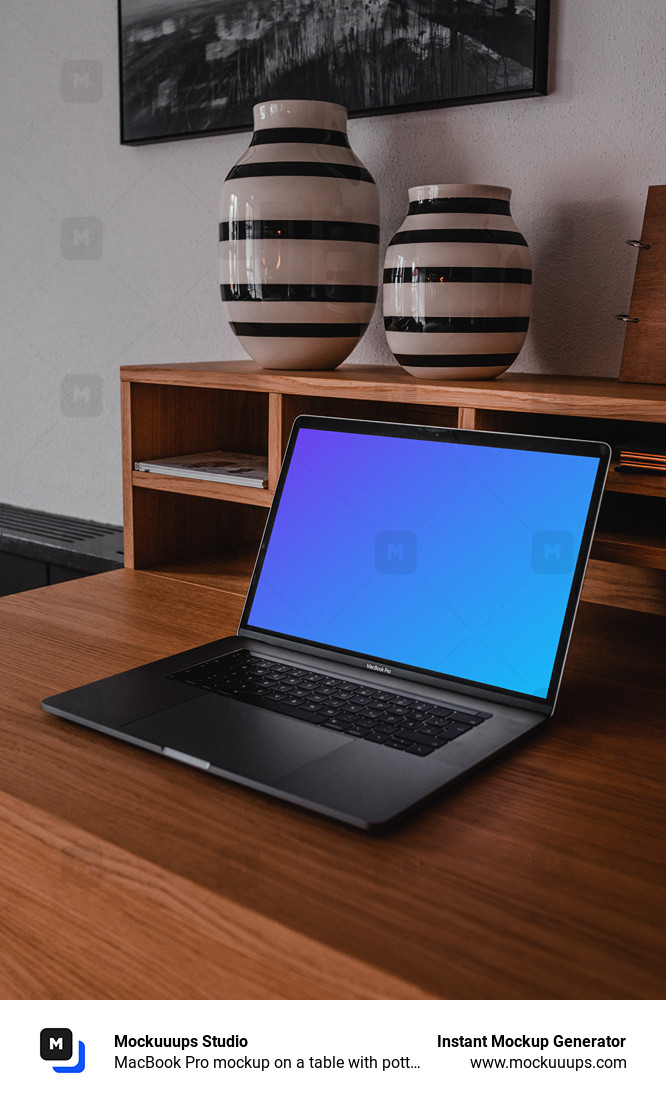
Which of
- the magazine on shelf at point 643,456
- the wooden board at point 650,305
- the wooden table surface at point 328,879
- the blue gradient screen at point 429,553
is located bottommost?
the wooden table surface at point 328,879

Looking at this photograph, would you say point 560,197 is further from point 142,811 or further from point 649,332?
point 142,811

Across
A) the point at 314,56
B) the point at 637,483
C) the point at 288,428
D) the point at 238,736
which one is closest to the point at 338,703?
the point at 238,736

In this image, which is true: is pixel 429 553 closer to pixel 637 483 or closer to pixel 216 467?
pixel 637 483

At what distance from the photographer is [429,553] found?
0.88 m

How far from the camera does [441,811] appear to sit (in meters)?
0.64

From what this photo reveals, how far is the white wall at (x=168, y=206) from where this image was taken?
1.18 meters

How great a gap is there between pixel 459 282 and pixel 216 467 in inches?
16.6

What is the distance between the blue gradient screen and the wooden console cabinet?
0.11 metres

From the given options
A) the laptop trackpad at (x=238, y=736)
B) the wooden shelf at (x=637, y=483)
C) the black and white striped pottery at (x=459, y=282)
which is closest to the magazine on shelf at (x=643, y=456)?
the wooden shelf at (x=637, y=483)
